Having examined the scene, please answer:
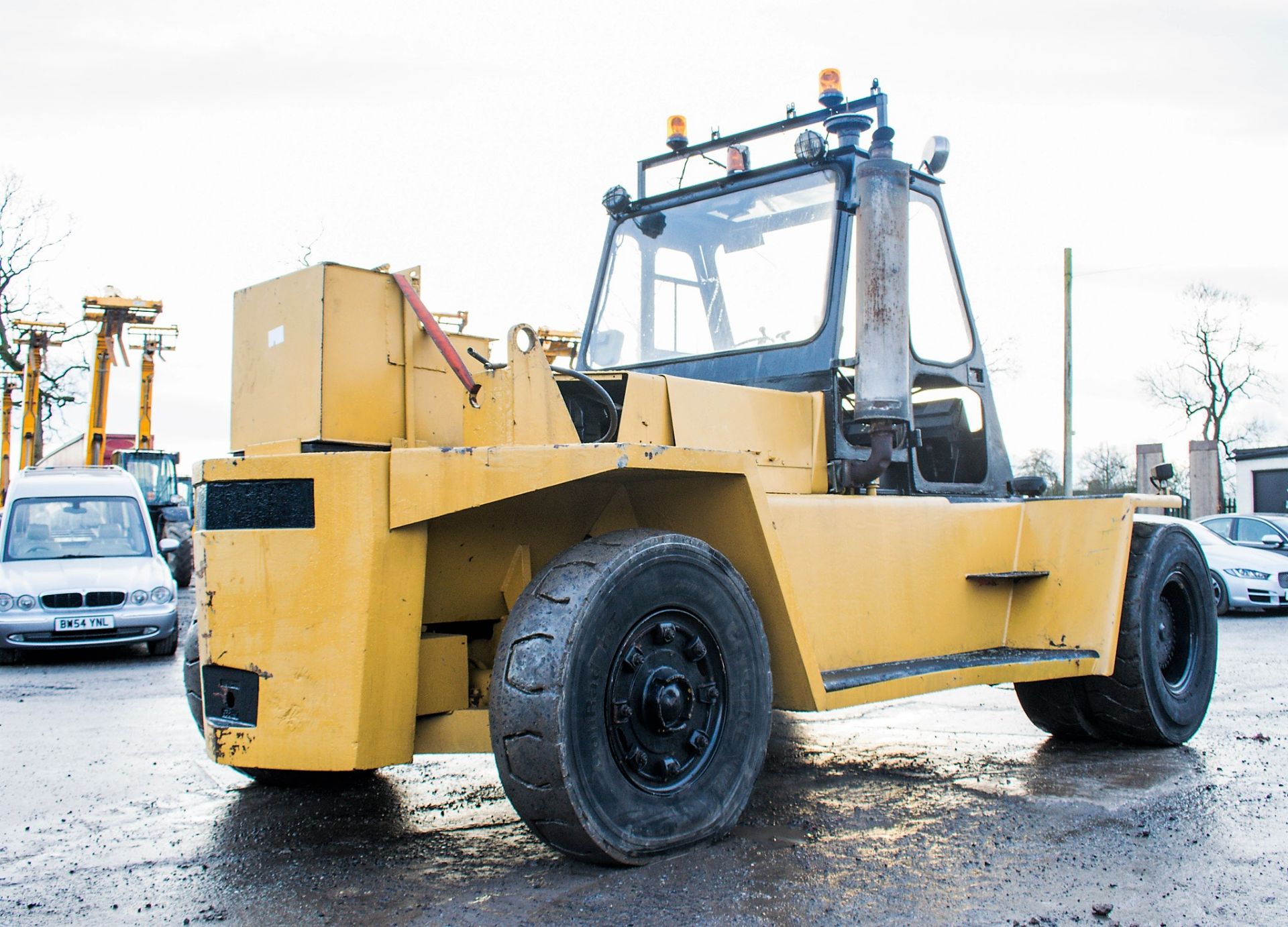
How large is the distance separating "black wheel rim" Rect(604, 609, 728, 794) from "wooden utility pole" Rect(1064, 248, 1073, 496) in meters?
16.6

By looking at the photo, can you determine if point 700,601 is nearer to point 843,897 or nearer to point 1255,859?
point 843,897

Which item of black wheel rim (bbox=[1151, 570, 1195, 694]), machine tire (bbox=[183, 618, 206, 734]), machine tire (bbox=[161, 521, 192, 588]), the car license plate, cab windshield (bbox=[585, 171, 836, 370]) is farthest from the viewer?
machine tire (bbox=[161, 521, 192, 588])

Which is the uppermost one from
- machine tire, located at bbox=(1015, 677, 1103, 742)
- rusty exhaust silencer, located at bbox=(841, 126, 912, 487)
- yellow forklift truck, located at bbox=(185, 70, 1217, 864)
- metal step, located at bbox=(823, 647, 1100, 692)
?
rusty exhaust silencer, located at bbox=(841, 126, 912, 487)

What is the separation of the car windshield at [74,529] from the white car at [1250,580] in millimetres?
13063

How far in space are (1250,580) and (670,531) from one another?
14225 millimetres

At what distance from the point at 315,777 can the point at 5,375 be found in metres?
31.6

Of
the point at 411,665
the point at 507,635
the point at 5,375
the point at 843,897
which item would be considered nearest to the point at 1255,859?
the point at 843,897

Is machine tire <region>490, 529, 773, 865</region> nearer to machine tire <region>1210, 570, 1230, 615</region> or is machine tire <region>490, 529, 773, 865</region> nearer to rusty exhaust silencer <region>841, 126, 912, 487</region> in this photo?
rusty exhaust silencer <region>841, 126, 912, 487</region>

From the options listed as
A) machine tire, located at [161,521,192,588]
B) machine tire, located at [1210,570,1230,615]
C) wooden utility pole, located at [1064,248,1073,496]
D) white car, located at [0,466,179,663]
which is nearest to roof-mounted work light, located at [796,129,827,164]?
white car, located at [0,466,179,663]

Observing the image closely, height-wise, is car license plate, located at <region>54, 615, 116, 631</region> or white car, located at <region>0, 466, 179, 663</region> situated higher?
white car, located at <region>0, 466, 179, 663</region>

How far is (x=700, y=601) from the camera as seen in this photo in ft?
12.5

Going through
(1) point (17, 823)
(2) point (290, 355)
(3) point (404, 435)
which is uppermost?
(2) point (290, 355)

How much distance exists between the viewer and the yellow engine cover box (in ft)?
13.6

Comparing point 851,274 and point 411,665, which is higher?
point 851,274
